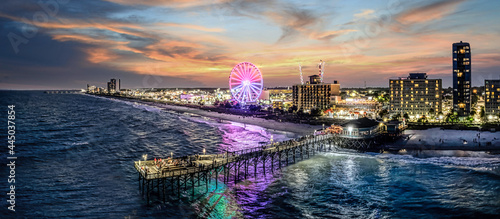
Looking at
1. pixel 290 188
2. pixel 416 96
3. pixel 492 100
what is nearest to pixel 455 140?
pixel 290 188

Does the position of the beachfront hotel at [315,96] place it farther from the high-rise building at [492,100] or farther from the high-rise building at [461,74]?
the high-rise building at [492,100]

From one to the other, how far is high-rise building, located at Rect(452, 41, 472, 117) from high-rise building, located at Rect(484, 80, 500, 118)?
21.6 meters

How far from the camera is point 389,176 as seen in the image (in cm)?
4138

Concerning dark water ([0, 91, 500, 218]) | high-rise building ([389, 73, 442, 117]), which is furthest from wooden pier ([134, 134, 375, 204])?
high-rise building ([389, 73, 442, 117])

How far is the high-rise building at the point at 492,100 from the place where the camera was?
100 m

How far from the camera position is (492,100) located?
101375 millimetres

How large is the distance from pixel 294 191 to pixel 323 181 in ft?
18.9

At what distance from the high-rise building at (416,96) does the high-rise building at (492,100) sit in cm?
1371

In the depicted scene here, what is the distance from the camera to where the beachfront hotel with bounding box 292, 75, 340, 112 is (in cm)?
14500

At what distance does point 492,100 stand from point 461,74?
94.1 feet

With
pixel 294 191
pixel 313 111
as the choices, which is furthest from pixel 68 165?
pixel 313 111

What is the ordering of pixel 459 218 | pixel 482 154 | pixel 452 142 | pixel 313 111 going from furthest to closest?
pixel 313 111, pixel 452 142, pixel 482 154, pixel 459 218

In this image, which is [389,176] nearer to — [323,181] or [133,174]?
[323,181]

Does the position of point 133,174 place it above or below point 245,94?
below
